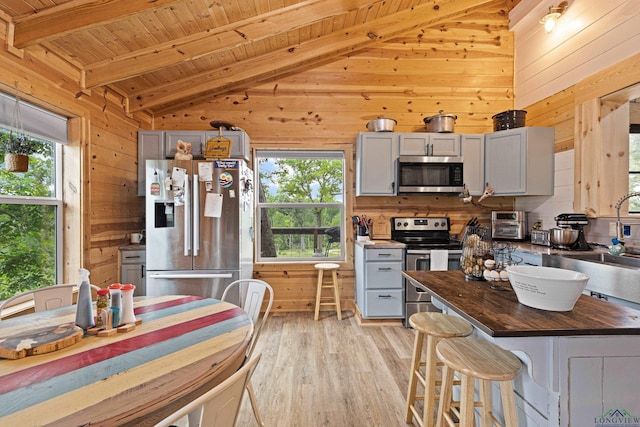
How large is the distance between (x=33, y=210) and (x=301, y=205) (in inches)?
99.4

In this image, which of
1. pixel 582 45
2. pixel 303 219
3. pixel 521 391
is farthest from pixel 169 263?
pixel 582 45

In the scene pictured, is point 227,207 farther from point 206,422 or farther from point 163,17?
point 206,422

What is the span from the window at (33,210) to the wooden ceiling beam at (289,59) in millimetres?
1120

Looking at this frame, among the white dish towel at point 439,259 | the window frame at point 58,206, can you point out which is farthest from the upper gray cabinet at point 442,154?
the window frame at point 58,206

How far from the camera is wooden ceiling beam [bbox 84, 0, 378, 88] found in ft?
8.42

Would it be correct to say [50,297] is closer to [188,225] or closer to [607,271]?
[188,225]

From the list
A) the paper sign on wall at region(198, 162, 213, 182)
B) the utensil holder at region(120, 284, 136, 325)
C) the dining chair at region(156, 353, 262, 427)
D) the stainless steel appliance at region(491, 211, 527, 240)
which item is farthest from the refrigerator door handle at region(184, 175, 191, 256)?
the stainless steel appliance at region(491, 211, 527, 240)

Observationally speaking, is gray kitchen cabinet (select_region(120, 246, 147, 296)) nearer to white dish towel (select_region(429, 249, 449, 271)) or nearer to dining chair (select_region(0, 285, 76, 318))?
dining chair (select_region(0, 285, 76, 318))

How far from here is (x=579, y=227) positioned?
2.65 m

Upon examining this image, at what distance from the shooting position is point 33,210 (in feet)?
7.39

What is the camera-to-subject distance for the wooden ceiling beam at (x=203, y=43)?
2.57 m

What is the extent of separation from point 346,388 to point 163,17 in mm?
3096

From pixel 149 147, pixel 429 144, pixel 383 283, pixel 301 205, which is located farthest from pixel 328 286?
pixel 149 147

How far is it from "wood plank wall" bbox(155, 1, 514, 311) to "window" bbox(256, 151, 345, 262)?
163mm
